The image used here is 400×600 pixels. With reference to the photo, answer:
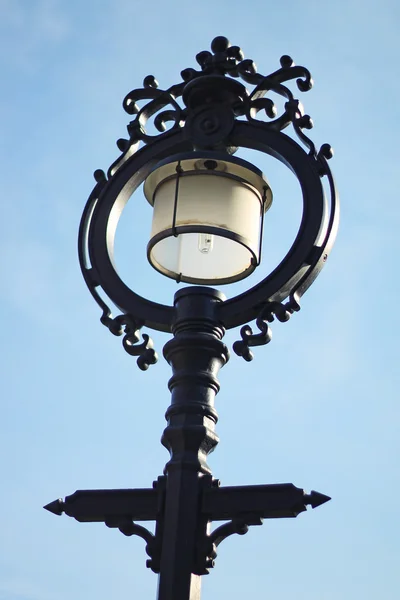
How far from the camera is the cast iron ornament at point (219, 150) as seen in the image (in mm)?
3658

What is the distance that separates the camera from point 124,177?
4.14 m

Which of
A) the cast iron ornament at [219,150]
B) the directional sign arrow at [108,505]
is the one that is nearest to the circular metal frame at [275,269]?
the cast iron ornament at [219,150]

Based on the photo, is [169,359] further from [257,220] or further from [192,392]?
[257,220]

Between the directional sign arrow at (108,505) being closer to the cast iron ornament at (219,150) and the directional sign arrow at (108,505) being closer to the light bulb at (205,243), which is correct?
the cast iron ornament at (219,150)

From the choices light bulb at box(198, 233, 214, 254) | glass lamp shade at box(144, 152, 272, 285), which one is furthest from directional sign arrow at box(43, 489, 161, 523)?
light bulb at box(198, 233, 214, 254)

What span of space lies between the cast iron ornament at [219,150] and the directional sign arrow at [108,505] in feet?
1.59

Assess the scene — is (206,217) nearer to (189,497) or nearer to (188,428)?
(188,428)

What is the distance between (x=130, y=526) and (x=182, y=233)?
39.9 inches

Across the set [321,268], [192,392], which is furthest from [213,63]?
[192,392]

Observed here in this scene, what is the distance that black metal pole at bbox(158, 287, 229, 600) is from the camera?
324cm

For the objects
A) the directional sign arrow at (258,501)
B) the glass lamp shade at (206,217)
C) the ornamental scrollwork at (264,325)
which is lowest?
the directional sign arrow at (258,501)

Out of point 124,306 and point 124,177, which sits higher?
point 124,177

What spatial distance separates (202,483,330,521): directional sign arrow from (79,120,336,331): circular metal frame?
0.62m

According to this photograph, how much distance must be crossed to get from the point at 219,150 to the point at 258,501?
4.54 feet
